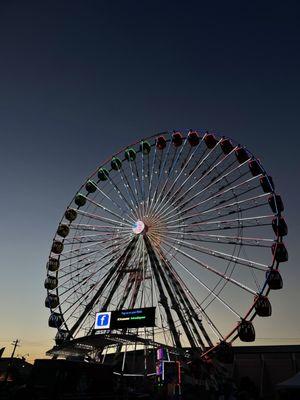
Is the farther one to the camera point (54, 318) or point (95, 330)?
point (54, 318)

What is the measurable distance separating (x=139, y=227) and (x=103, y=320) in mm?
8489

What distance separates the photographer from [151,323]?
27766mm

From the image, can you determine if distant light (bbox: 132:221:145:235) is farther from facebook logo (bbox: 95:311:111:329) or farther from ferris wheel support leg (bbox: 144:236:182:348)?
facebook logo (bbox: 95:311:111:329)

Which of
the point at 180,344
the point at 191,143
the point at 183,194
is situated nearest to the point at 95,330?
the point at 180,344

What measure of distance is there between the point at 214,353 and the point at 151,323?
5.23 meters

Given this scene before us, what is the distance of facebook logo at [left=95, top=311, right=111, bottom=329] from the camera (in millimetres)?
29553

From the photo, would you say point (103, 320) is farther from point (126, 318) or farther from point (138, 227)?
point (138, 227)

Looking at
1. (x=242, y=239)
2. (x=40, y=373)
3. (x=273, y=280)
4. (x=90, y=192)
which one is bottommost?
(x=40, y=373)

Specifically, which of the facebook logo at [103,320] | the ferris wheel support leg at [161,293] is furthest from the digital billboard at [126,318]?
the ferris wheel support leg at [161,293]

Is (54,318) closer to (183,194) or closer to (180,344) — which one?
(180,344)

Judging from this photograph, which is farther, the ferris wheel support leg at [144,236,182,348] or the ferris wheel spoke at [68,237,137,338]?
the ferris wheel spoke at [68,237,137,338]

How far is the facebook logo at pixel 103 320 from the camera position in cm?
2955

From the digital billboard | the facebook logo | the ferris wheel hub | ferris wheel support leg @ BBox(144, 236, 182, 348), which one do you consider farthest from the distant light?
the facebook logo

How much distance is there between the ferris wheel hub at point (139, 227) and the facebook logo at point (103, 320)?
7271 mm
